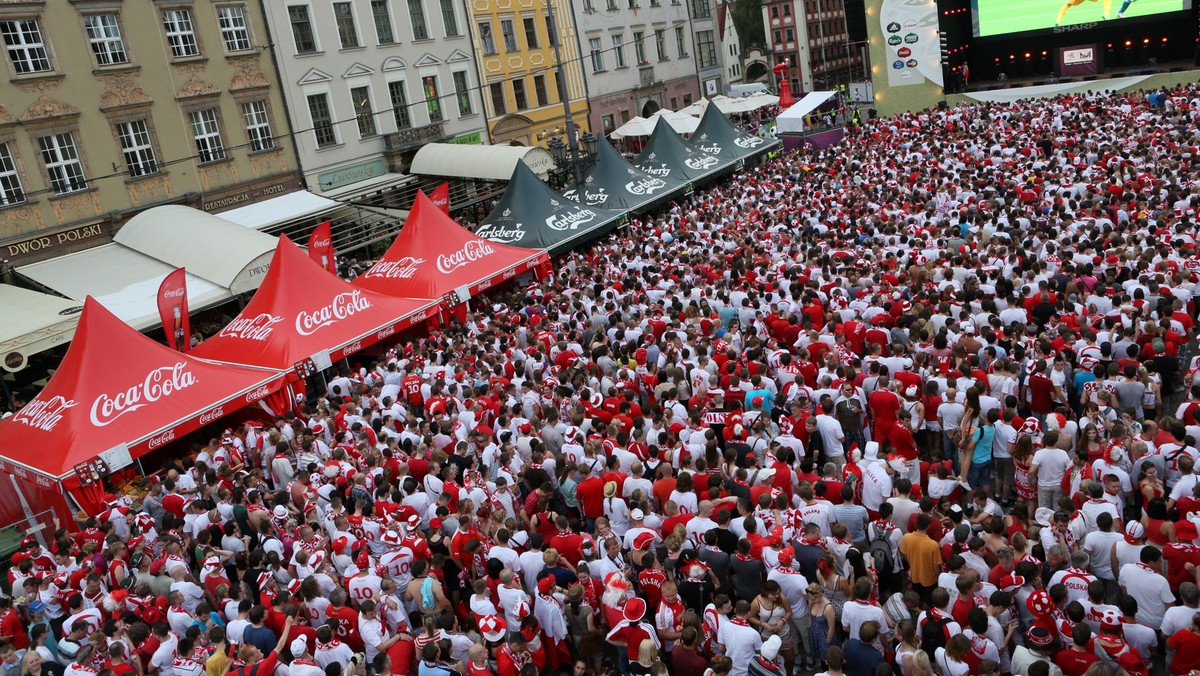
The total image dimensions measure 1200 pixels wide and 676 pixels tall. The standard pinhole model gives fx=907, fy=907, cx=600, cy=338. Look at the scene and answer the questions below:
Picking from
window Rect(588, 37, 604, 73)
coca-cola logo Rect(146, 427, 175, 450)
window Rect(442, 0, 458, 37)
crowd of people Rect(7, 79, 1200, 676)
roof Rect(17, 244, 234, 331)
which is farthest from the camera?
window Rect(588, 37, 604, 73)

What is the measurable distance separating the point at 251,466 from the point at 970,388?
970 cm

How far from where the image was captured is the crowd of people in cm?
661

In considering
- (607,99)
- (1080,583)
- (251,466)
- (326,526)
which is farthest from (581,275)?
(607,99)

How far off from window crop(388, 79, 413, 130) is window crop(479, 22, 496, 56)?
4569 millimetres

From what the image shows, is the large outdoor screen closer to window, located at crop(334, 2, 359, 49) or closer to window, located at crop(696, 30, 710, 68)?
window, located at crop(696, 30, 710, 68)

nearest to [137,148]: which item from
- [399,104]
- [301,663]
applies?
[399,104]

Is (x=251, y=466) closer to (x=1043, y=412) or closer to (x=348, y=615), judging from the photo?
(x=348, y=615)

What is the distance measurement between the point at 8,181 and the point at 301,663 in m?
19.2

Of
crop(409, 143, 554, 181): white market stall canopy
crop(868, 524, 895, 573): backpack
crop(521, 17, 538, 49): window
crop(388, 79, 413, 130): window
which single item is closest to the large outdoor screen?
crop(521, 17, 538, 49): window

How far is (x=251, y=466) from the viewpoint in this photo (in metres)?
13.1

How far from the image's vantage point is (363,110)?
30.3 meters

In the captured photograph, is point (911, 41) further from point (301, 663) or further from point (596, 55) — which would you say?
point (301, 663)

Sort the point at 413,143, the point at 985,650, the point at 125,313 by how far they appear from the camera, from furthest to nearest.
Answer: the point at 413,143 < the point at 125,313 < the point at 985,650

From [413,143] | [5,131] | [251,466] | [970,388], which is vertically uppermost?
[5,131]
